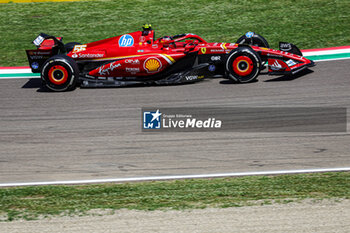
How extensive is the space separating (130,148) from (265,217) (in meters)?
3.17

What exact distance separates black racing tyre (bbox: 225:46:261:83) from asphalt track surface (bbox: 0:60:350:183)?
20 cm

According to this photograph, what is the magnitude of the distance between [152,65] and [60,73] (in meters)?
2.06

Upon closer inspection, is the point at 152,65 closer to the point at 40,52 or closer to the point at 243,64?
the point at 243,64

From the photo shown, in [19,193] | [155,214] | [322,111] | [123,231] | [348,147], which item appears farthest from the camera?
[322,111]

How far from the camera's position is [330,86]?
11109mm

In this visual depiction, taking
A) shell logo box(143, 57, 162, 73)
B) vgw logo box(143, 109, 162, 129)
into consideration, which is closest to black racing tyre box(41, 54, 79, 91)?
shell logo box(143, 57, 162, 73)

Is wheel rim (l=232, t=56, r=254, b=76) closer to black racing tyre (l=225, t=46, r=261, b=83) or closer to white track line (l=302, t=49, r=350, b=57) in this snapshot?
black racing tyre (l=225, t=46, r=261, b=83)

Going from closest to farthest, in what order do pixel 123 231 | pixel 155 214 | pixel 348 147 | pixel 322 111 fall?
pixel 123 231 → pixel 155 214 → pixel 348 147 → pixel 322 111

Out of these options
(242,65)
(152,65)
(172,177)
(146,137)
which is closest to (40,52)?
(152,65)

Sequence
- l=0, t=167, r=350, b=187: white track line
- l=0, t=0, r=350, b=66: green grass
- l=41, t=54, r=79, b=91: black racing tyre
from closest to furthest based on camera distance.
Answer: l=0, t=167, r=350, b=187: white track line → l=41, t=54, r=79, b=91: black racing tyre → l=0, t=0, r=350, b=66: green grass

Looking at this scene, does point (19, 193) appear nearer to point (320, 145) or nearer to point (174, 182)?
point (174, 182)

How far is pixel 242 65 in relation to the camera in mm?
11406

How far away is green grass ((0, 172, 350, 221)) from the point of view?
643 centimetres

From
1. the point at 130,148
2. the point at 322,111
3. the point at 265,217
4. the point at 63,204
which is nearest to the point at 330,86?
the point at 322,111
